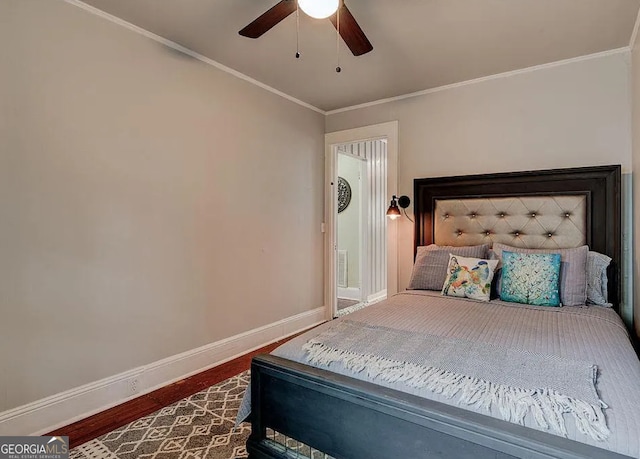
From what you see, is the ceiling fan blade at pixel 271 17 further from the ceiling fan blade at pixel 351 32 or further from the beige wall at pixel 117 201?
the beige wall at pixel 117 201

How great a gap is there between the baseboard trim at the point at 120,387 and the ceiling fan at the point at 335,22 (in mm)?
2221

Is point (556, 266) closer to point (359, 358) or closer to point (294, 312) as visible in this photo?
point (359, 358)

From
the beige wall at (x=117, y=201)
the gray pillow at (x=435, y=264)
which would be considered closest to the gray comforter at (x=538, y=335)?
the gray pillow at (x=435, y=264)

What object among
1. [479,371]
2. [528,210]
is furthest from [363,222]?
[479,371]

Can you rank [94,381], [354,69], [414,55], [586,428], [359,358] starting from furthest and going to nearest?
[354,69] < [414,55] < [94,381] < [359,358] < [586,428]

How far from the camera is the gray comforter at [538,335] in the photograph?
991 millimetres

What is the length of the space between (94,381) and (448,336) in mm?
2058

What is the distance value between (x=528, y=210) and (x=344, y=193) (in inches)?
111

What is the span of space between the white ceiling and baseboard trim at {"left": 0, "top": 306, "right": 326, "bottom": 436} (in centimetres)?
228

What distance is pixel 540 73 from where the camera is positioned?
109 inches

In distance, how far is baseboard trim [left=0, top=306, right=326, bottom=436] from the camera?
180cm

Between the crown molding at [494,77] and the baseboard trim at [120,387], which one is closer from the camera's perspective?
the baseboard trim at [120,387]

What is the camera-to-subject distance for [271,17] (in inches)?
67.6

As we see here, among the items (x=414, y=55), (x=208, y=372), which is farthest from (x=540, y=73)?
(x=208, y=372)
